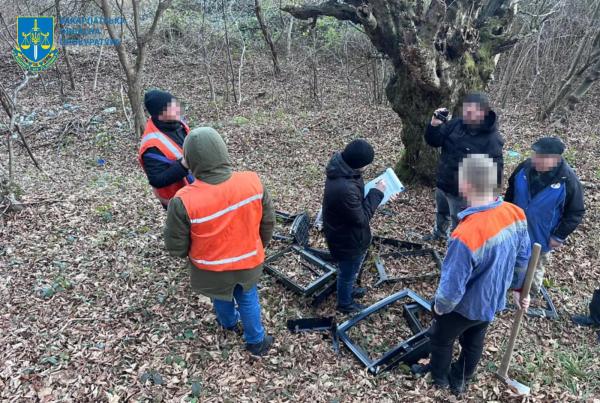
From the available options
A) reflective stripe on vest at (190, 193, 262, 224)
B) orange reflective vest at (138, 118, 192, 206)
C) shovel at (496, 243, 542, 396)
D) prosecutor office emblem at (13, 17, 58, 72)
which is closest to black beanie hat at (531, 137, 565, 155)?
shovel at (496, 243, 542, 396)

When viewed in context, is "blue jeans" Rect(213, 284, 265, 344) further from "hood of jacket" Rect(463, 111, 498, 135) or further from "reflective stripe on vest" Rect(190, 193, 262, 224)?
"hood of jacket" Rect(463, 111, 498, 135)

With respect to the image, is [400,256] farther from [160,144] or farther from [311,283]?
[160,144]

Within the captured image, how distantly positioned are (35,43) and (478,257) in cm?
1552

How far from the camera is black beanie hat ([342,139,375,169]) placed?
132 inches

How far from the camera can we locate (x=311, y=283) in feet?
14.2

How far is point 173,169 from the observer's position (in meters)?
3.57

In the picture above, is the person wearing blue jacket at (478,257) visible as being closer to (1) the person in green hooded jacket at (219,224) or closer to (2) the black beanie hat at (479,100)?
(1) the person in green hooded jacket at (219,224)

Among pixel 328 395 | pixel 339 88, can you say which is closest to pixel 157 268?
pixel 328 395

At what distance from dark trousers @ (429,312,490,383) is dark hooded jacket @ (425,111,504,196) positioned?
184cm

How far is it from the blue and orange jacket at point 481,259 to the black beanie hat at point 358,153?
3.42 ft

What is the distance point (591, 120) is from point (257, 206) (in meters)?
12.1

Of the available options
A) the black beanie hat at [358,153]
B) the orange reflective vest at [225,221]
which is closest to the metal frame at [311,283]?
the orange reflective vest at [225,221]

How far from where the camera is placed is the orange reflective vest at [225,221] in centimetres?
286

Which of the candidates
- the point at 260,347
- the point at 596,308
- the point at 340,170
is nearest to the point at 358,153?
the point at 340,170
